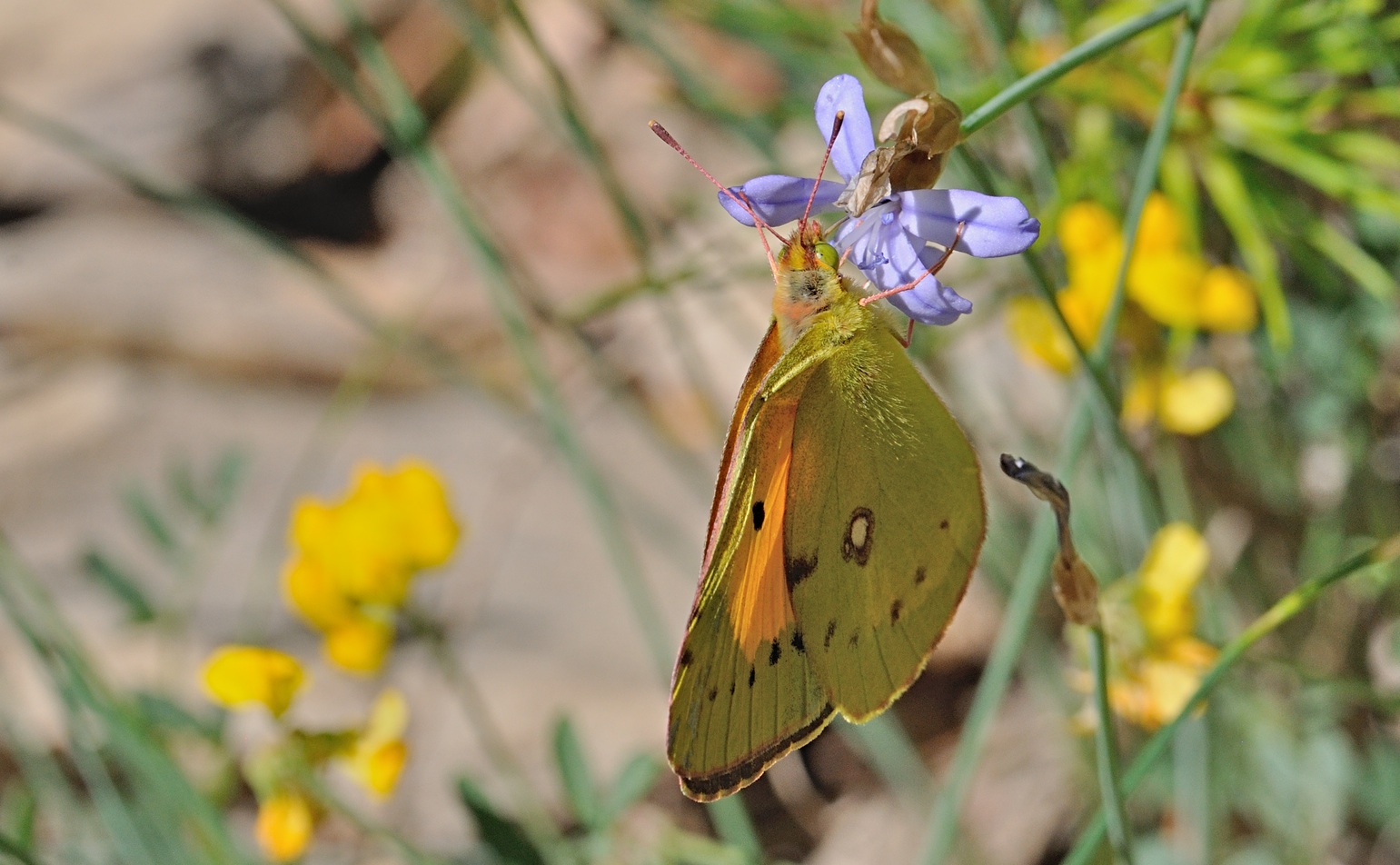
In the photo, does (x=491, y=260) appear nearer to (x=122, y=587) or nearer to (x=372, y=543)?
(x=372, y=543)

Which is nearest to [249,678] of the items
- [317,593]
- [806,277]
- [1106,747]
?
[317,593]

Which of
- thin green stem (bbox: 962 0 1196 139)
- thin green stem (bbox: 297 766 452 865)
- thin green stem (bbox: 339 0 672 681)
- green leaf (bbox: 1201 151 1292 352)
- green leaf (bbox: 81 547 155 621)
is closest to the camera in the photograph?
thin green stem (bbox: 962 0 1196 139)

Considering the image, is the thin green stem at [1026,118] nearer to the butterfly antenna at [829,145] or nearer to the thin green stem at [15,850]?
the butterfly antenna at [829,145]

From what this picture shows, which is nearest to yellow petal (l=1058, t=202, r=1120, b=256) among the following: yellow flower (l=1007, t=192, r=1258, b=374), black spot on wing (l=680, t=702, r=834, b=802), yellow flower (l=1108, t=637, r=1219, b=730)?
yellow flower (l=1007, t=192, r=1258, b=374)

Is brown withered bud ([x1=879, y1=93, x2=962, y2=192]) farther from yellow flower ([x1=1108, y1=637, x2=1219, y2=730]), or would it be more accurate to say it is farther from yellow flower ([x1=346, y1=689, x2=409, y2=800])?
yellow flower ([x1=346, y1=689, x2=409, y2=800])

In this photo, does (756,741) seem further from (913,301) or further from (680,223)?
(680,223)

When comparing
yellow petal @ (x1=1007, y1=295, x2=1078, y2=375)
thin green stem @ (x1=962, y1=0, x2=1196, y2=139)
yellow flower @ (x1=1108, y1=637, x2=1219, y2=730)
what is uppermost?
thin green stem @ (x1=962, y1=0, x2=1196, y2=139)
